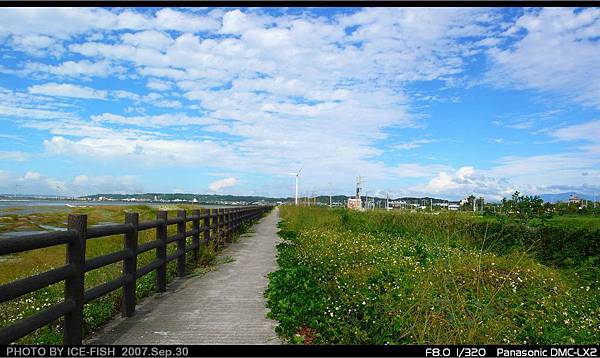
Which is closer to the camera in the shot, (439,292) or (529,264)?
(439,292)

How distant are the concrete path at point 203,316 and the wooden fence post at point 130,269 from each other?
6.0 inches

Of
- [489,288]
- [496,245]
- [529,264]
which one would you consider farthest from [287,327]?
[496,245]

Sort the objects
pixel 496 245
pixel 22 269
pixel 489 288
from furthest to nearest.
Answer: pixel 496 245 → pixel 22 269 → pixel 489 288

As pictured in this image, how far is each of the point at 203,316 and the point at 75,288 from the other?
1.98 meters

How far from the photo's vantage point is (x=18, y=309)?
6.83 meters

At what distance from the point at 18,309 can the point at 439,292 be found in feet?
18.9

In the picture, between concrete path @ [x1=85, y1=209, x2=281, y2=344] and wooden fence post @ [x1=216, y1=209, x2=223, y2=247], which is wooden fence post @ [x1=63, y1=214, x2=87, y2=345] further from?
wooden fence post @ [x1=216, y1=209, x2=223, y2=247]

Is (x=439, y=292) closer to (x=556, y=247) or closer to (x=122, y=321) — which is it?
(x=122, y=321)

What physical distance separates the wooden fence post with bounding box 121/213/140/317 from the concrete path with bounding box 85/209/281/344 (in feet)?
0.50

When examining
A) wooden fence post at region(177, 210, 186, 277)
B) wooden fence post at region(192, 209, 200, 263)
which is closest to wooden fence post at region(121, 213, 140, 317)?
wooden fence post at region(177, 210, 186, 277)

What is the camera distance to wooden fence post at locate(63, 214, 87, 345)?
4812 mm
